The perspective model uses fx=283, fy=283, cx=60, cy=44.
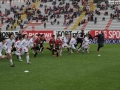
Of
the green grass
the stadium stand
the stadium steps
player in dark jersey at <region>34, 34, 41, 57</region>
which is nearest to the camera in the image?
the green grass

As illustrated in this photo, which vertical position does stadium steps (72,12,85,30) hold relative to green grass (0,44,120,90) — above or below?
above

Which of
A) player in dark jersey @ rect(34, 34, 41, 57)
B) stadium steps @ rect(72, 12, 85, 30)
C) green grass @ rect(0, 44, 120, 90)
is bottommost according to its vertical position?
green grass @ rect(0, 44, 120, 90)

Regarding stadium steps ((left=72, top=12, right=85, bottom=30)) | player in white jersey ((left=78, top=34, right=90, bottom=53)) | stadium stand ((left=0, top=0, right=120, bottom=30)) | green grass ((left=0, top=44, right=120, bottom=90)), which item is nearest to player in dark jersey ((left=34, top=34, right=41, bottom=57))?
player in white jersey ((left=78, top=34, right=90, bottom=53))

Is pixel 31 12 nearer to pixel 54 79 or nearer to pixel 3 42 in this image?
pixel 3 42

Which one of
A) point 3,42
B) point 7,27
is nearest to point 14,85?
point 3,42

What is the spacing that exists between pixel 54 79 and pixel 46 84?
1.13 meters

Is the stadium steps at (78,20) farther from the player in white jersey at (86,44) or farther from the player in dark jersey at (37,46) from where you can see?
the player in dark jersey at (37,46)

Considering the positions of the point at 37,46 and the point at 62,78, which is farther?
the point at 37,46

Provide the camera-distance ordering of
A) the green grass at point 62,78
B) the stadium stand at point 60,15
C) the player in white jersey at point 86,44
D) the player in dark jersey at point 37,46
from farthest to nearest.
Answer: the stadium stand at point 60,15
the player in white jersey at point 86,44
the player in dark jersey at point 37,46
the green grass at point 62,78

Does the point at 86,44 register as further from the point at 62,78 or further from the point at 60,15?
the point at 60,15

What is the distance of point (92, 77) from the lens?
13.3 metres

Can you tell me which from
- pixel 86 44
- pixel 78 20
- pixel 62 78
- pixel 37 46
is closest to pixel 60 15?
pixel 78 20

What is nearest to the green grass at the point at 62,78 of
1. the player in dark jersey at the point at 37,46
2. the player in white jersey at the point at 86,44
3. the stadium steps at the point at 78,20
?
the player in dark jersey at the point at 37,46

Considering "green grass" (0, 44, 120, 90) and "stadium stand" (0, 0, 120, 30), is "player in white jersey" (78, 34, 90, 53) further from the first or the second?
"stadium stand" (0, 0, 120, 30)
